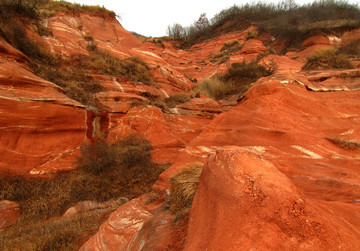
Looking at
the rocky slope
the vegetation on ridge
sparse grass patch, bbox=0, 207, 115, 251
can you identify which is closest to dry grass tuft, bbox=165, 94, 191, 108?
the rocky slope

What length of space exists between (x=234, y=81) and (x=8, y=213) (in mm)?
11979

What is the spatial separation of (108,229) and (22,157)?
333 cm

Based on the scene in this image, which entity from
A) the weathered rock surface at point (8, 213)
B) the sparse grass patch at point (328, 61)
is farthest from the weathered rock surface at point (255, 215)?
the sparse grass patch at point (328, 61)

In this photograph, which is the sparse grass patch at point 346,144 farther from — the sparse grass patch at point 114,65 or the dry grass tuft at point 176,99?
the sparse grass patch at point 114,65

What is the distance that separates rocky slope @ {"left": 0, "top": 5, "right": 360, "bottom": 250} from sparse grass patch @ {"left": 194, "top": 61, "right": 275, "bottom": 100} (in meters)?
2.38

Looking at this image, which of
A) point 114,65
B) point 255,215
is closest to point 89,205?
point 255,215

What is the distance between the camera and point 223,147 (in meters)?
2.19

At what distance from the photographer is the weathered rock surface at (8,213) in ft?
10.8

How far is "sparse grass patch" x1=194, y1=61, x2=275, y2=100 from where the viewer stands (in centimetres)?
1112

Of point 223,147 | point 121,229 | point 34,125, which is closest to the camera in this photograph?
point 223,147

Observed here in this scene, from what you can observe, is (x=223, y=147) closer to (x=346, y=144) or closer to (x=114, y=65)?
(x=346, y=144)

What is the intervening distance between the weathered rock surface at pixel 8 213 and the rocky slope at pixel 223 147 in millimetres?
805

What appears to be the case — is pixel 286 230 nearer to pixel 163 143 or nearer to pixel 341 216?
pixel 341 216

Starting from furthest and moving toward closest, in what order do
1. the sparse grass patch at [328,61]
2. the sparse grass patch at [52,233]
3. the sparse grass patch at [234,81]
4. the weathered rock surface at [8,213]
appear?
the sparse grass patch at [234,81], the sparse grass patch at [328,61], the weathered rock surface at [8,213], the sparse grass patch at [52,233]
